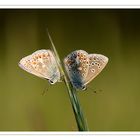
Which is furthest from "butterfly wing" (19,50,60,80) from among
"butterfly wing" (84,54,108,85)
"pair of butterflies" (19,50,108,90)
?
"butterfly wing" (84,54,108,85)

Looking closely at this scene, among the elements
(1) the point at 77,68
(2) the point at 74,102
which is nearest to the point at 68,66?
(1) the point at 77,68

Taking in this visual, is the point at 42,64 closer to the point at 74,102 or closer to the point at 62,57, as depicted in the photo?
the point at 62,57

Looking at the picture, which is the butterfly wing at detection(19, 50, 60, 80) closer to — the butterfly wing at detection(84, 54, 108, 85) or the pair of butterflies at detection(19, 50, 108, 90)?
the pair of butterflies at detection(19, 50, 108, 90)

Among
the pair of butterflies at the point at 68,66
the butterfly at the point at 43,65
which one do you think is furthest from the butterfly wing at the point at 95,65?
the butterfly at the point at 43,65

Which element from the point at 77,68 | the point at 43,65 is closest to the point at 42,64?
the point at 43,65

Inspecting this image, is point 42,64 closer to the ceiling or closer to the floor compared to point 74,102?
closer to the ceiling
